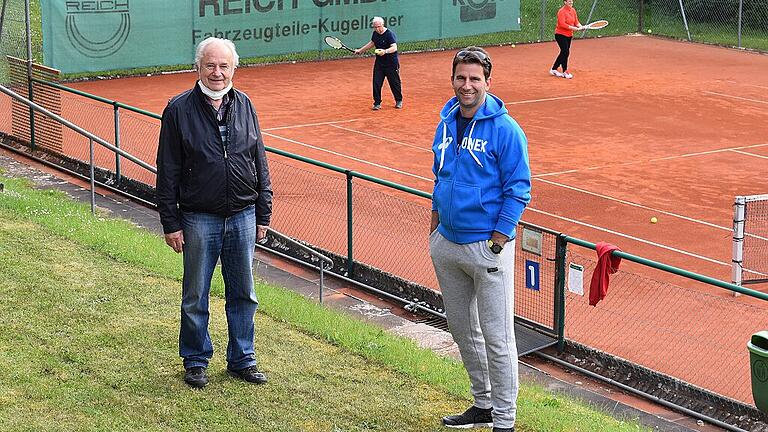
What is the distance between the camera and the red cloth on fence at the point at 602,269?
369 inches

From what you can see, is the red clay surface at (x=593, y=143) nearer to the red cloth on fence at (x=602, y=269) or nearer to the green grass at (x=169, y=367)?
the red cloth on fence at (x=602, y=269)

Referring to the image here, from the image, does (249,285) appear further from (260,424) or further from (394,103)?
(394,103)

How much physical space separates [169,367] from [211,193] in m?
1.25

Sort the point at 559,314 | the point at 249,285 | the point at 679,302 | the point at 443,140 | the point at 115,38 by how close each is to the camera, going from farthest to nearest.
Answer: the point at 115,38
the point at 679,302
the point at 559,314
the point at 249,285
the point at 443,140

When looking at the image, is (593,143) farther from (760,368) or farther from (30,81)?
(760,368)

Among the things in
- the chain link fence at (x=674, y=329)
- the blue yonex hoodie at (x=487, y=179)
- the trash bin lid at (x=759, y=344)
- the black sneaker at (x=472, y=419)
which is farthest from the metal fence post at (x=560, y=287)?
the blue yonex hoodie at (x=487, y=179)

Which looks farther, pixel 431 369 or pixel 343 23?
pixel 343 23

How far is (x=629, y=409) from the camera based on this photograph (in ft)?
29.1

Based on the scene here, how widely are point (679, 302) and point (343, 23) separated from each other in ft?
67.6

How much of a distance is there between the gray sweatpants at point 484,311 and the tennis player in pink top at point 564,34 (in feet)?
71.8

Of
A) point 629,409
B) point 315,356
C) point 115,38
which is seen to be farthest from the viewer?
point 115,38

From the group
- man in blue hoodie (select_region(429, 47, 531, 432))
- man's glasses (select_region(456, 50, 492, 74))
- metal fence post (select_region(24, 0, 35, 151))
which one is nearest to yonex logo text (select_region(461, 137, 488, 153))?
man in blue hoodie (select_region(429, 47, 531, 432))

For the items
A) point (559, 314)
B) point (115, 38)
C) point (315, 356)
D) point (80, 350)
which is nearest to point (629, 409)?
point (559, 314)

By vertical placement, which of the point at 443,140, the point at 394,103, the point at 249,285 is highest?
the point at 443,140
